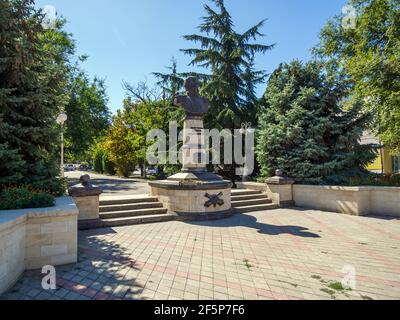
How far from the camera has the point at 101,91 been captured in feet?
92.0

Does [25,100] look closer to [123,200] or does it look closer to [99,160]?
[123,200]

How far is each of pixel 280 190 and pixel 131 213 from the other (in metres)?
6.26

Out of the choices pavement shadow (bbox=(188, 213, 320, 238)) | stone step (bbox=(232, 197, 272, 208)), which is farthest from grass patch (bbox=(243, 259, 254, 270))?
stone step (bbox=(232, 197, 272, 208))

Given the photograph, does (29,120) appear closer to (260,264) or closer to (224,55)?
(260,264)

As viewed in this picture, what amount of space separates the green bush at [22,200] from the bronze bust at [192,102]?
6154 mm

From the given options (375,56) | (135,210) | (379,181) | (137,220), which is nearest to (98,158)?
(135,210)

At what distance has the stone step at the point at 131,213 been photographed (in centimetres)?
804

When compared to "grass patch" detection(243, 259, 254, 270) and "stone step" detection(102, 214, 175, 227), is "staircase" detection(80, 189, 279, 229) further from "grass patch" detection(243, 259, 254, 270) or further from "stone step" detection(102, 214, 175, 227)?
"grass patch" detection(243, 259, 254, 270)

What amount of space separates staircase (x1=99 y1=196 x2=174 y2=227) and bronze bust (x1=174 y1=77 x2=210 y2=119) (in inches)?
139

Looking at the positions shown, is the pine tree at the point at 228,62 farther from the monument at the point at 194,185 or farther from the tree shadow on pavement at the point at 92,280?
the tree shadow on pavement at the point at 92,280

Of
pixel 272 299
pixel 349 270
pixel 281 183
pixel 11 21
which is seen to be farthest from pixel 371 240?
pixel 11 21
